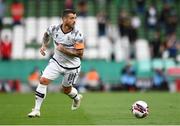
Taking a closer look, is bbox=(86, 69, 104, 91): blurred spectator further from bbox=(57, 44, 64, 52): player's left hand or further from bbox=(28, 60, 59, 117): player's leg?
bbox=(57, 44, 64, 52): player's left hand

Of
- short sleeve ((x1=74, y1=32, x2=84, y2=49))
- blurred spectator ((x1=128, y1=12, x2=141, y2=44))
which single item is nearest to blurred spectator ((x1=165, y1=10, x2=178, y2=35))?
blurred spectator ((x1=128, y1=12, x2=141, y2=44))

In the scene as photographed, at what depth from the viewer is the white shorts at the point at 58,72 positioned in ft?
53.7

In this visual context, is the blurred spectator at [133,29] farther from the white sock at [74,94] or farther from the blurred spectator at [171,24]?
the white sock at [74,94]

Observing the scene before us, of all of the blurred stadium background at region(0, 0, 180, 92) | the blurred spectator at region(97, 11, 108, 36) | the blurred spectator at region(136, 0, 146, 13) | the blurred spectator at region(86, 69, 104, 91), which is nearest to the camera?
the blurred spectator at region(86, 69, 104, 91)

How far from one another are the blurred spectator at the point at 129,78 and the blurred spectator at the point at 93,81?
3.80ft

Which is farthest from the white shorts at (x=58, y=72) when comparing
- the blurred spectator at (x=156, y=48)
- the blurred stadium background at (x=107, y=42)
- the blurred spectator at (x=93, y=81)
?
the blurred spectator at (x=156, y=48)

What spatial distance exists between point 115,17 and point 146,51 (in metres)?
3.60

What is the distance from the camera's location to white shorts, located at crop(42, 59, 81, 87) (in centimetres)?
1638

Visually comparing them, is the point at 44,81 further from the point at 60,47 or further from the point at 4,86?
the point at 4,86

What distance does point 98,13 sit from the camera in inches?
1508

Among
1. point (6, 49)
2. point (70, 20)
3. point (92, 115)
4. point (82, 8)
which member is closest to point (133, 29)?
point (82, 8)

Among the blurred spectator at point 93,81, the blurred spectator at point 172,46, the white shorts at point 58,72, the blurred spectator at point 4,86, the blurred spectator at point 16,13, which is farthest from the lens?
the blurred spectator at point 16,13

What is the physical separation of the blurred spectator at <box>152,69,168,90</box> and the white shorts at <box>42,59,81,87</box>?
53.6ft

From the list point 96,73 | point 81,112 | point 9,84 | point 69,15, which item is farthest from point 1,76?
point 69,15
